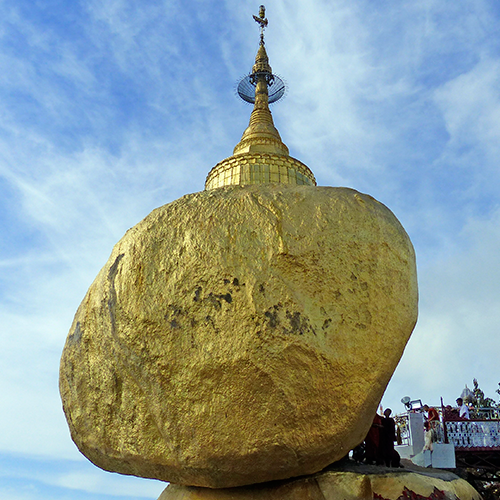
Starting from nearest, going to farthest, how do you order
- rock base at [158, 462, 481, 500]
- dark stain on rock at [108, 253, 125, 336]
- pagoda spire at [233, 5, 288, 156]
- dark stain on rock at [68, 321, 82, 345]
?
rock base at [158, 462, 481, 500]
dark stain on rock at [108, 253, 125, 336]
dark stain on rock at [68, 321, 82, 345]
pagoda spire at [233, 5, 288, 156]

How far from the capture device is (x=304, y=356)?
14.3 ft

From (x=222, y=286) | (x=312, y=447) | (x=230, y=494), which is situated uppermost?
(x=222, y=286)

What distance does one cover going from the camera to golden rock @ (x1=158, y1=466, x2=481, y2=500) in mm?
4703

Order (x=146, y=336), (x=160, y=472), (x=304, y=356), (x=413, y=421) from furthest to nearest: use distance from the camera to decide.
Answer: (x=413, y=421) < (x=160, y=472) < (x=146, y=336) < (x=304, y=356)

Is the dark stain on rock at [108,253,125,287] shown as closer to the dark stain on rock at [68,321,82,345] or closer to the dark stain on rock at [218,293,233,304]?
the dark stain on rock at [68,321,82,345]

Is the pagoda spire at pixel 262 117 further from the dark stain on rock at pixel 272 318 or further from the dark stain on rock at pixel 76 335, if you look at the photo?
the dark stain on rock at pixel 272 318

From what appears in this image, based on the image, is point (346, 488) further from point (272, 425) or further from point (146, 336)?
point (146, 336)

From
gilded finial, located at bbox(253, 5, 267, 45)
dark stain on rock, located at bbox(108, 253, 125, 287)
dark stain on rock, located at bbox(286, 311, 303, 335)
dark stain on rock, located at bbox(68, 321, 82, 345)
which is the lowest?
dark stain on rock, located at bbox(286, 311, 303, 335)

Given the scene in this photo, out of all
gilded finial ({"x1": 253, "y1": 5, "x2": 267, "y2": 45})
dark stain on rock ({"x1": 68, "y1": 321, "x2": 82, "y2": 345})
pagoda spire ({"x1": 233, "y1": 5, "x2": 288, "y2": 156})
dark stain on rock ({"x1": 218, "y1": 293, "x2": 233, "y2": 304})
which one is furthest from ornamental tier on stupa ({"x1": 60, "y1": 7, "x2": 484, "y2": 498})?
gilded finial ({"x1": 253, "y1": 5, "x2": 267, "y2": 45})

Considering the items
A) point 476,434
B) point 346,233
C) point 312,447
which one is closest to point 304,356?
point 312,447

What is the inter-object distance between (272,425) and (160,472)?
1.42 metres

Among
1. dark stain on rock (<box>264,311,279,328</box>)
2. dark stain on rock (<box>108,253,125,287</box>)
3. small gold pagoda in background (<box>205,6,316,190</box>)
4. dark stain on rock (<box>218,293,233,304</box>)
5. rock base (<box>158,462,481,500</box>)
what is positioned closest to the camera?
dark stain on rock (<box>264,311,279,328</box>)

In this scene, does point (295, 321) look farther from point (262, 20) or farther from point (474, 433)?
point (262, 20)

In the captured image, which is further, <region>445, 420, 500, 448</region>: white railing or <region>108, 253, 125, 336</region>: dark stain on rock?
<region>445, 420, 500, 448</region>: white railing
